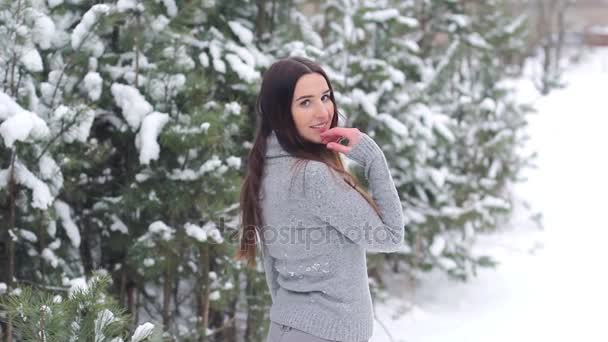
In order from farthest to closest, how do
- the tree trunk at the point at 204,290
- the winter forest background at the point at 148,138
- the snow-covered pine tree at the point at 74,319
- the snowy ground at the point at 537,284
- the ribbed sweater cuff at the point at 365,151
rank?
the snowy ground at the point at 537,284
the tree trunk at the point at 204,290
the winter forest background at the point at 148,138
the ribbed sweater cuff at the point at 365,151
the snow-covered pine tree at the point at 74,319

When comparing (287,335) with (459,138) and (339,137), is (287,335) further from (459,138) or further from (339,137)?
(459,138)

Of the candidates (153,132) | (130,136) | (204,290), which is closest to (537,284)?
(204,290)

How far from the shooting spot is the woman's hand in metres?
1.79

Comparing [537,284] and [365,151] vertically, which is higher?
[365,151]

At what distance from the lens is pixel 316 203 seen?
69.0 inches

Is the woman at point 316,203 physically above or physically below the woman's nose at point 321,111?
below

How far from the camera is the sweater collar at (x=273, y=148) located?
6.02ft

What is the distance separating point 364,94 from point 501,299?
7.38 ft

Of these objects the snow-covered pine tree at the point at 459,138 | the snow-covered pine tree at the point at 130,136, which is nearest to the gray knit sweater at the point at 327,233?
the snow-covered pine tree at the point at 130,136

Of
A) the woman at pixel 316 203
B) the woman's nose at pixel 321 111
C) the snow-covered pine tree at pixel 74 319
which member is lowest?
the snow-covered pine tree at pixel 74 319

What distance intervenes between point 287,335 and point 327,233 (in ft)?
1.06

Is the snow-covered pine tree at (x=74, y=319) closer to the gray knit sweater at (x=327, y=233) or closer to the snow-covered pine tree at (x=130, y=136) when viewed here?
the gray knit sweater at (x=327, y=233)

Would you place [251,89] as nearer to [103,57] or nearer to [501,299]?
[103,57]

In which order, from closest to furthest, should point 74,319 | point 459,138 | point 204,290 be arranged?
1. point 74,319
2. point 204,290
3. point 459,138
